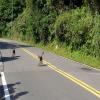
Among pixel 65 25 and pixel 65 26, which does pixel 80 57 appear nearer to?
pixel 65 26

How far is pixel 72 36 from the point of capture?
1420 inches

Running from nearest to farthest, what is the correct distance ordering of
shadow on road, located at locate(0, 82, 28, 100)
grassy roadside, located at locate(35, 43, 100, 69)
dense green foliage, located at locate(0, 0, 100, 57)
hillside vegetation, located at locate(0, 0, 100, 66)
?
shadow on road, located at locate(0, 82, 28, 100)
grassy roadside, located at locate(35, 43, 100, 69)
hillside vegetation, located at locate(0, 0, 100, 66)
dense green foliage, located at locate(0, 0, 100, 57)

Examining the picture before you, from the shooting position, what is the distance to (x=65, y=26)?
127 ft

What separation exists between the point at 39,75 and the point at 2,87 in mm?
4232

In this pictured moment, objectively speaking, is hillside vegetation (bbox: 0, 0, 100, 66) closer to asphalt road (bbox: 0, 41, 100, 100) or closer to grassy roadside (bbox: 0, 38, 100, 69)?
grassy roadside (bbox: 0, 38, 100, 69)

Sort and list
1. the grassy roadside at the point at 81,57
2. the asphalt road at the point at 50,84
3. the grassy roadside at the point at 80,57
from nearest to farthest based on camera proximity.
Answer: the asphalt road at the point at 50,84, the grassy roadside at the point at 81,57, the grassy roadside at the point at 80,57

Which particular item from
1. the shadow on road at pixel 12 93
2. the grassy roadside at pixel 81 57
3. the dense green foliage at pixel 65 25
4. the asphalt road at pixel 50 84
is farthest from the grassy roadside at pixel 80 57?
the shadow on road at pixel 12 93

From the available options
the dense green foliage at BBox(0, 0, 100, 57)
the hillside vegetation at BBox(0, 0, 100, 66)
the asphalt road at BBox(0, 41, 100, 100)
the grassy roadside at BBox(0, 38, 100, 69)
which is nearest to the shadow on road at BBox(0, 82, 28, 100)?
the asphalt road at BBox(0, 41, 100, 100)

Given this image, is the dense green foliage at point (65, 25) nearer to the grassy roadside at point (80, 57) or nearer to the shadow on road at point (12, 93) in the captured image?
the grassy roadside at point (80, 57)

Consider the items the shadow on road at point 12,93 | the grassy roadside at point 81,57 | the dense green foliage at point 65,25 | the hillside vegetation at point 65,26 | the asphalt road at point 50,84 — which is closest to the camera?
the shadow on road at point 12,93

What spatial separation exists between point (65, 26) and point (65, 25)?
142 mm

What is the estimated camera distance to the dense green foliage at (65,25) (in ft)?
104

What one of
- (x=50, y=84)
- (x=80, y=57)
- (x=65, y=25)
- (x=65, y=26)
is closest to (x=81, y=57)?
(x=80, y=57)

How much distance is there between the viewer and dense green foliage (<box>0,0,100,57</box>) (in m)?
31.6
